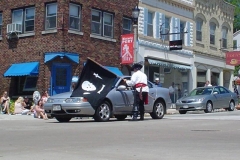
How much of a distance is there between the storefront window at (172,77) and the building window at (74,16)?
6.52 m

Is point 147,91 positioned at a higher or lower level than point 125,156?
higher

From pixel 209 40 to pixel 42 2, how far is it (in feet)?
50.2

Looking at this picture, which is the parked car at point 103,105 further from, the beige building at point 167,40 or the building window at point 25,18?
the beige building at point 167,40

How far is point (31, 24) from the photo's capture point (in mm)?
28219

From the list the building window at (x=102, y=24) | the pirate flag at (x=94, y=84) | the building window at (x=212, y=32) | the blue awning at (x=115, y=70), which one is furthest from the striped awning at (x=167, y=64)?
the pirate flag at (x=94, y=84)

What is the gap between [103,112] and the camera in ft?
52.9

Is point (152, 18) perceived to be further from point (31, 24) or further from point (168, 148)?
point (168, 148)

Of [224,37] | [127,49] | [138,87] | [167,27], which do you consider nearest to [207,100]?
[127,49]

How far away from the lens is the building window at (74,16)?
27.2 meters

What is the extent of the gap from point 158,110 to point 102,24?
1246 centimetres

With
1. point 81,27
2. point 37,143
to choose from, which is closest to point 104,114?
point 37,143

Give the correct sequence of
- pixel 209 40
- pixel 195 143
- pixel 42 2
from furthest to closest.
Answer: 1. pixel 209 40
2. pixel 42 2
3. pixel 195 143

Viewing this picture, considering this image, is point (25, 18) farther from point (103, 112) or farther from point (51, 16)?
point (103, 112)

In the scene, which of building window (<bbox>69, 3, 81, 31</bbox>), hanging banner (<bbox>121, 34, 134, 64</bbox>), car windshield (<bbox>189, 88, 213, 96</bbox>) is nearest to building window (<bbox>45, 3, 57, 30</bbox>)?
building window (<bbox>69, 3, 81, 31</bbox>)
